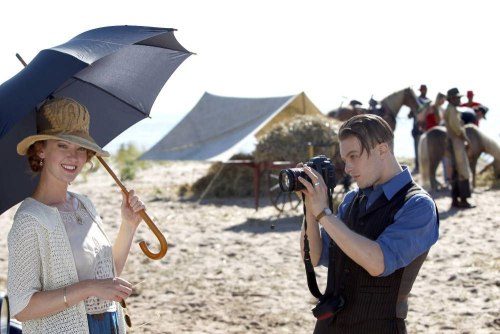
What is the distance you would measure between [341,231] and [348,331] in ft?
1.41

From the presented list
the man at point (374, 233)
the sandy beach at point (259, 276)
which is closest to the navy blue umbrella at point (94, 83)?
the man at point (374, 233)

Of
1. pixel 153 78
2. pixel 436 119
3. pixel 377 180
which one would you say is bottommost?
pixel 436 119

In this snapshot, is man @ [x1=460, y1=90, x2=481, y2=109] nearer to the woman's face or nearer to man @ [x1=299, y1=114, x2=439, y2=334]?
man @ [x1=299, y1=114, x2=439, y2=334]

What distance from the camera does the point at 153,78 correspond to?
142 inches

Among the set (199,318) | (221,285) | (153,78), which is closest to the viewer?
(153,78)

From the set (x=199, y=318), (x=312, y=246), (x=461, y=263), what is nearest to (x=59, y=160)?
(x=312, y=246)

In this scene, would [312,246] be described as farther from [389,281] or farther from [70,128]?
[70,128]

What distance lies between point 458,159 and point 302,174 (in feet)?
27.4

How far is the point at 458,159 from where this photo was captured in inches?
417

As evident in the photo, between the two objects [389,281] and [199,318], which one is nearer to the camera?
[389,281]

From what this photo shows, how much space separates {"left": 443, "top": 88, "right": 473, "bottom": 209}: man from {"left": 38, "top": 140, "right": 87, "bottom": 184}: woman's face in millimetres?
8292

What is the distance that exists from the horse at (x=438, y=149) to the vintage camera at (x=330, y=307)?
9613 millimetres

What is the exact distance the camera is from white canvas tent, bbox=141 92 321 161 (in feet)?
44.0

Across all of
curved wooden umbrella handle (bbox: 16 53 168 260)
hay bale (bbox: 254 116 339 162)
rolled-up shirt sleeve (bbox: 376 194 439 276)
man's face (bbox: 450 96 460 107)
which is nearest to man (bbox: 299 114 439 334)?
rolled-up shirt sleeve (bbox: 376 194 439 276)
